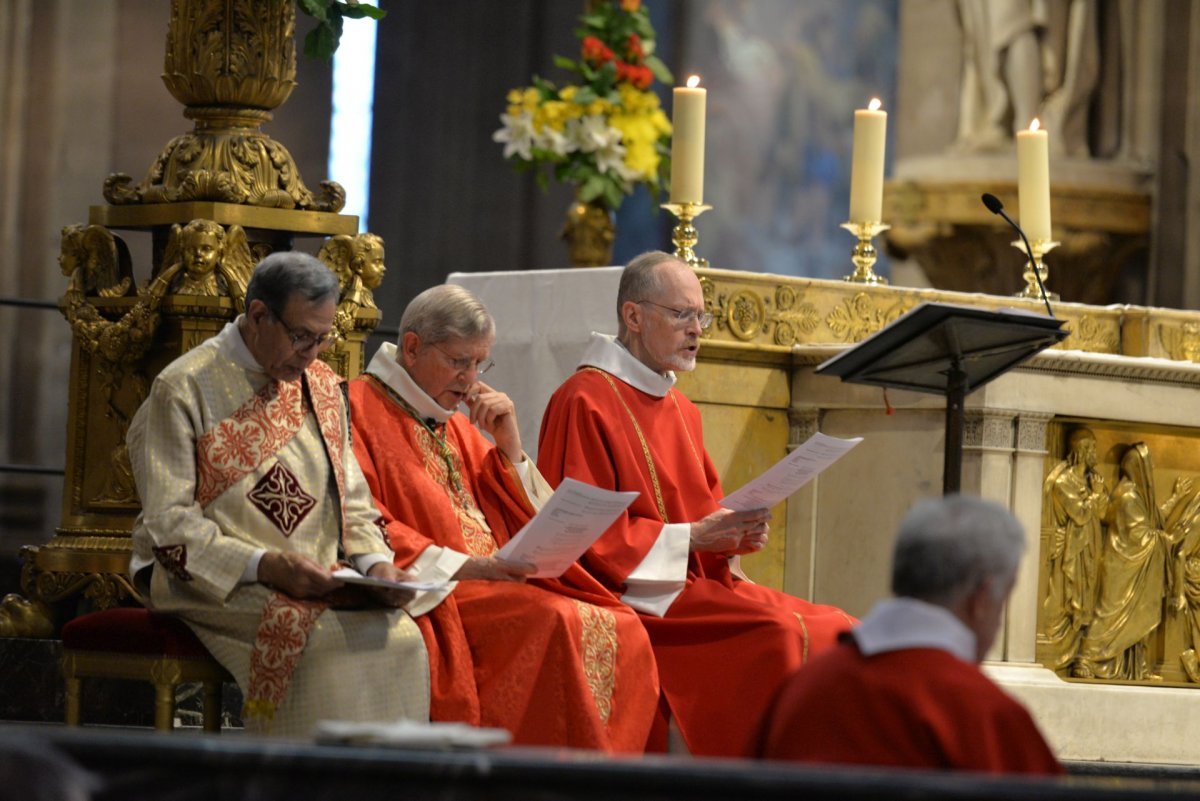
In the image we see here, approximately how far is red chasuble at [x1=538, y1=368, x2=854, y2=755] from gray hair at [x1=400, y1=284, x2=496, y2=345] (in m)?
0.56

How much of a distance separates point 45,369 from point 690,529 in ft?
11.7

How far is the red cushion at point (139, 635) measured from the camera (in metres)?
4.64

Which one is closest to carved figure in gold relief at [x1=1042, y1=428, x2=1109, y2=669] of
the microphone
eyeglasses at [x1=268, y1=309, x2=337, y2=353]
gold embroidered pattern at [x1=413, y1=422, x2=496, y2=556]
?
the microphone

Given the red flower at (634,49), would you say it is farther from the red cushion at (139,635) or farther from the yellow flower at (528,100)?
the red cushion at (139,635)

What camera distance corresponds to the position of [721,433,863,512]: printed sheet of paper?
4.99 m

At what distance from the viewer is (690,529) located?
5406 mm

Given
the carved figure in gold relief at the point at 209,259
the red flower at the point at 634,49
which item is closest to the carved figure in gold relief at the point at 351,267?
the carved figure in gold relief at the point at 209,259

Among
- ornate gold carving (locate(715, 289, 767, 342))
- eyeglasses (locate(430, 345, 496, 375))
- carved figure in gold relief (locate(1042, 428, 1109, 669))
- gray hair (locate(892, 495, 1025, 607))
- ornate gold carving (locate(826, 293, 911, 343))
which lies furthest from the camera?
ornate gold carving (locate(826, 293, 911, 343))

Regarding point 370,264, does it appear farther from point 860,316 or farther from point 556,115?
point 556,115

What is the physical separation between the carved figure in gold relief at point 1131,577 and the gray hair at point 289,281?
9.35 feet

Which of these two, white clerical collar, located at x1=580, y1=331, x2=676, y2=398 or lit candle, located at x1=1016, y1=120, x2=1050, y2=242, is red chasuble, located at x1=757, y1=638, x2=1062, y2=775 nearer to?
white clerical collar, located at x1=580, y1=331, x2=676, y2=398

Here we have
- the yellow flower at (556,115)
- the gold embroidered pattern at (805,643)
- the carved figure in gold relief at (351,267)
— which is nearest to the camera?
the gold embroidered pattern at (805,643)

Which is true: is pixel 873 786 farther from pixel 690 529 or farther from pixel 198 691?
pixel 198 691

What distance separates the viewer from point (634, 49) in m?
8.65
